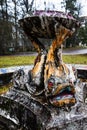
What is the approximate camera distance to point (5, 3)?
27562 mm

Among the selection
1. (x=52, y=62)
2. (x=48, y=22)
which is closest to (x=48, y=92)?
(x=52, y=62)

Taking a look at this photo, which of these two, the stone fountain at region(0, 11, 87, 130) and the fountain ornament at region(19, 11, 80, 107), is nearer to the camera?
the stone fountain at region(0, 11, 87, 130)

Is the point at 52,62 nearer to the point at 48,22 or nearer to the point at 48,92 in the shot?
Result: the point at 48,92

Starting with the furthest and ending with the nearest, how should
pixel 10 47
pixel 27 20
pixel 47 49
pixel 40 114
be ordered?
pixel 10 47 < pixel 47 49 < pixel 27 20 < pixel 40 114

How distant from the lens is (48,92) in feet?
13.3

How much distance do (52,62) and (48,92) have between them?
1.48 ft

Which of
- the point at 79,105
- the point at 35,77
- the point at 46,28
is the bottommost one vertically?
the point at 79,105

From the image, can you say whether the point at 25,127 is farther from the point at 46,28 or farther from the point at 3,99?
the point at 46,28

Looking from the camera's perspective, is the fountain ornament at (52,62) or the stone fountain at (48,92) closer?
the stone fountain at (48,92)

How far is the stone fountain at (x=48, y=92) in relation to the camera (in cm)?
386

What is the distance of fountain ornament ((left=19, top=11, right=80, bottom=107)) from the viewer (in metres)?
3.99

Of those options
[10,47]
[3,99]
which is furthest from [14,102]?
[10,47]

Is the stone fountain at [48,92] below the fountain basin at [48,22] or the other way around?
below

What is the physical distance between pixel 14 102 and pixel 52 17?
1.34 meters
